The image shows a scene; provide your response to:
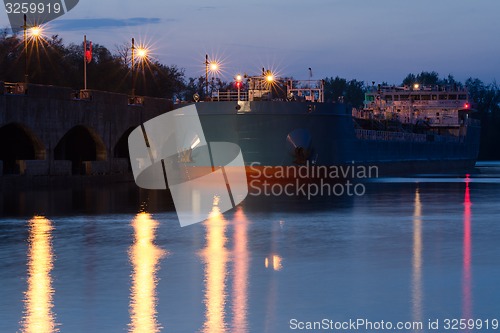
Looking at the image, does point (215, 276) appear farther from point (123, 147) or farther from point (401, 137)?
point (401, 137)

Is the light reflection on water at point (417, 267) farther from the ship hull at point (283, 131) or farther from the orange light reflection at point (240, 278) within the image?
the ship hull at point (283, 131)

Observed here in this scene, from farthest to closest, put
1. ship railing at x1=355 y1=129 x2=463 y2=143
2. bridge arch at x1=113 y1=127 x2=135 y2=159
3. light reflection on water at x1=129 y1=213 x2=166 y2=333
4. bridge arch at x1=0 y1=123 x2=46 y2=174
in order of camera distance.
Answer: ship railing at x1=355 y1=129 x2=463 y2=143, bridge arch at x1=113 y1=127 x2=135 y2=159, bridge arch at x1=0 y1=123 x2=46 y2=174, light reflection on water at x1=129 y1=213 x2=166 y2=333

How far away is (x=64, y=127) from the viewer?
47.4 m

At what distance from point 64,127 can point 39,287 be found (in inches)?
1341

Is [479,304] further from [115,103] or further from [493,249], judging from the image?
[115,103]

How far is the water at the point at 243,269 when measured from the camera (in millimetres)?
11914

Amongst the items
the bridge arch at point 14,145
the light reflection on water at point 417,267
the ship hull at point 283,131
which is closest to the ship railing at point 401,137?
the ship hull at point 283,131

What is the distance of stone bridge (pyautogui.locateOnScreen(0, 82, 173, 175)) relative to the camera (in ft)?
145

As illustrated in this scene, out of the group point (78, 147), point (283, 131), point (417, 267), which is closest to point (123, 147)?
point (78, 147)

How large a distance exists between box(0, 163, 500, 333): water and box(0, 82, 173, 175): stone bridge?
16.1 m

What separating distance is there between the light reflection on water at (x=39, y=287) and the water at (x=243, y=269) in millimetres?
24

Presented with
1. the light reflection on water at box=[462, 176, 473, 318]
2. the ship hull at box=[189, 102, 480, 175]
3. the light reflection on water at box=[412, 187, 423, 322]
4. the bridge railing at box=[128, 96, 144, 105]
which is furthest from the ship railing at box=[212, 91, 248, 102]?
the light reflection on water at box=[462, 176, 473, 318]

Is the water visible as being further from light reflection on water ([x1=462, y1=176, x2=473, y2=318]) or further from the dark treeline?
Result: the dark treeline

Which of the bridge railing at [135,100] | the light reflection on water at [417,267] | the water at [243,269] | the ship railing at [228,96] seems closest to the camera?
the water at [243,269]
